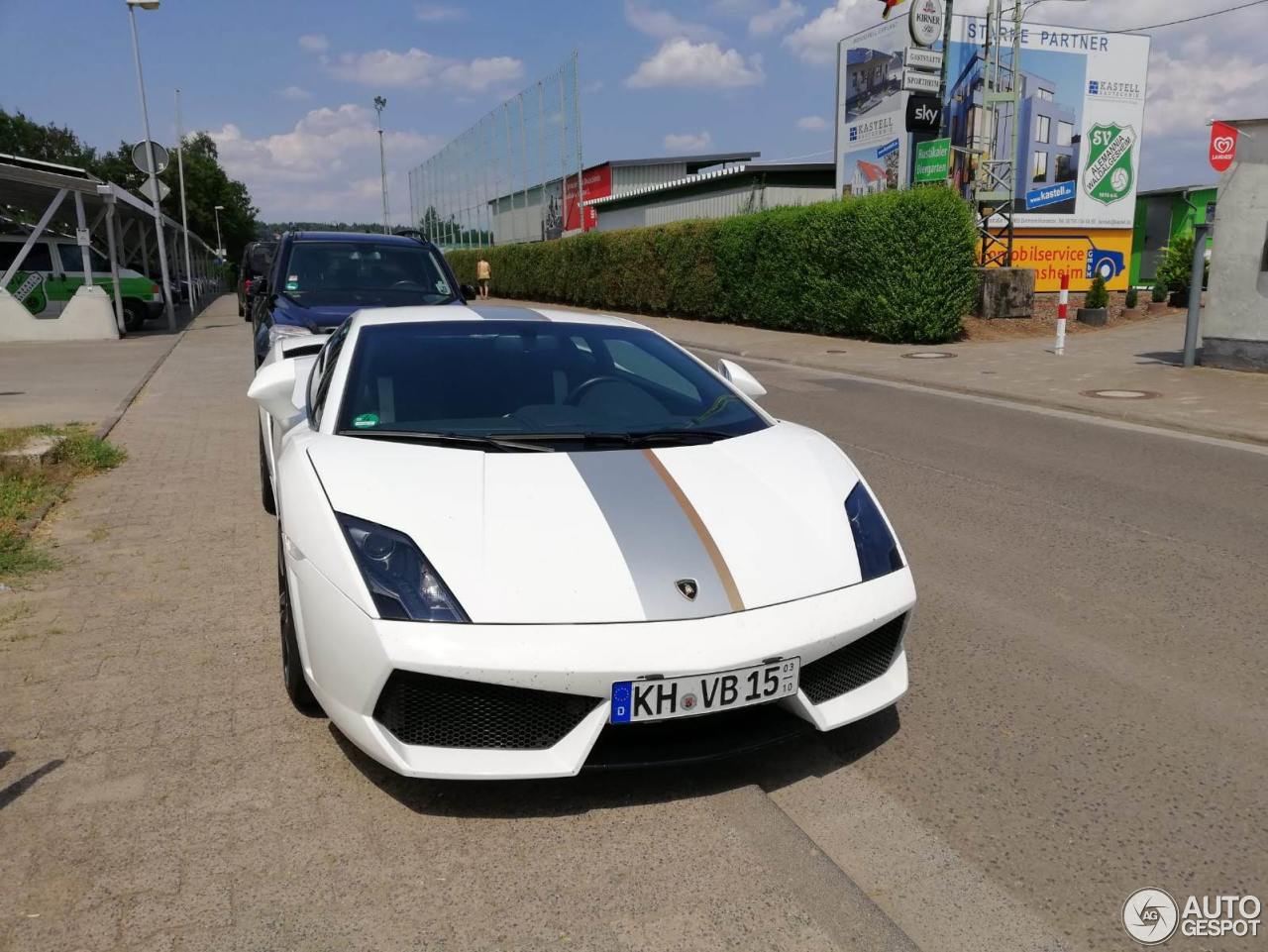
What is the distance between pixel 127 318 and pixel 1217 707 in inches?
1015

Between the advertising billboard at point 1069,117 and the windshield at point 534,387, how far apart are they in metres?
22.9

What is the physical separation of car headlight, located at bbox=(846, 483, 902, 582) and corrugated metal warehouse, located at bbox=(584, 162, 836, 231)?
2547 cm

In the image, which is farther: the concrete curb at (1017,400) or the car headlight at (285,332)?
the concrete curb at (1017,400)

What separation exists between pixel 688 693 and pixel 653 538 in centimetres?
49

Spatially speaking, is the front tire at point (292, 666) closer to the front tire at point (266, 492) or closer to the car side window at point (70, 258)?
the front tire at point (266, 492)

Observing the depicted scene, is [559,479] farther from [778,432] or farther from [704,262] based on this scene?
[704,262]

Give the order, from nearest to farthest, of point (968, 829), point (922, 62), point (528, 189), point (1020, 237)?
point (968, 829) < point (922, 62) < point (1020, 237) < point (528, 189)

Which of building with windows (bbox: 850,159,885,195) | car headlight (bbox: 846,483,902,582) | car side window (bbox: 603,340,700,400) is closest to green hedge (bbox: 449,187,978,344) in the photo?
building with windows (bbox: 850,159,885,195)

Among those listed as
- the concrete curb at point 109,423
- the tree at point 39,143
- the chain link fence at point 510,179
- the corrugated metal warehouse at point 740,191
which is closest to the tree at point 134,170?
the tree at point 39,143

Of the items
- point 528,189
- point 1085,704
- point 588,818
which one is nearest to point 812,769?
point 588,818

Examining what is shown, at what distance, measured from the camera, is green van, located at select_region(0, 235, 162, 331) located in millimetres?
22297

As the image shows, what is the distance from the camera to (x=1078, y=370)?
14.3 meters

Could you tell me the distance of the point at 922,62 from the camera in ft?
72.6

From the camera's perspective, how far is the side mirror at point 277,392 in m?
4.46
